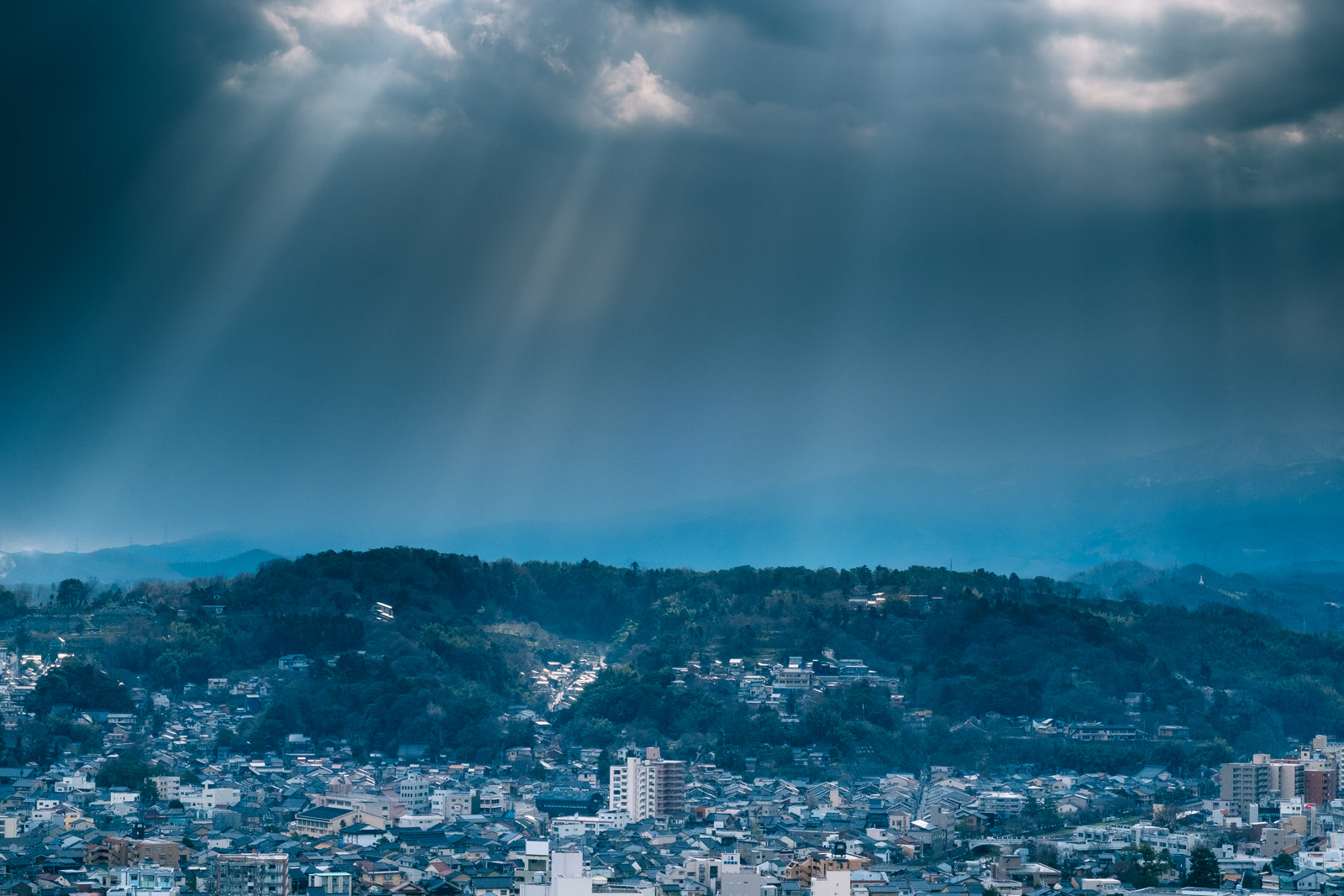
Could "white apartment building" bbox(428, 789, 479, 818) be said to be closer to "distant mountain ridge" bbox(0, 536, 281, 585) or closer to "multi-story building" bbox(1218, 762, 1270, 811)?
"multi-story building" bbox(1218, 762, 1270, 811)

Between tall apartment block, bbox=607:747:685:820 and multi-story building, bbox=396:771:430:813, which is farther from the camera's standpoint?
multi-story building, bbox=396:771:430:813

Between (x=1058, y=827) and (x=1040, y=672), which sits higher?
(x=1040, y=672)

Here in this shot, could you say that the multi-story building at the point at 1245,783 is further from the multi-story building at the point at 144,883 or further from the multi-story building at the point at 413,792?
the multi-story building at the point at 144,883

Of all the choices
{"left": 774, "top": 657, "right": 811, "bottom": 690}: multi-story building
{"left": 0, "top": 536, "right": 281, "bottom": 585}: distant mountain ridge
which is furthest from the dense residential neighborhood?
{"left": 0, "top": 536, "right": 281, "bottom": 585}: distant mountain ridge

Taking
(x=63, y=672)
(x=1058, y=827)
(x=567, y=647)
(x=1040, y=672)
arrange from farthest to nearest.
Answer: (x=567, y=647) → (x=1040, y=672) → (x=63, y=672) → (x=1058, y=827)

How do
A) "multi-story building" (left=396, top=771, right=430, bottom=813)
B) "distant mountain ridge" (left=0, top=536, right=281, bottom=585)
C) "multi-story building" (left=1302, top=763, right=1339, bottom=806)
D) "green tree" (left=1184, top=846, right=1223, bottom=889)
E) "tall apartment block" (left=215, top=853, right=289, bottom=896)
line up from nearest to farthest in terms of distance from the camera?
"tall apartment block" (left=215, top=853, right=289, bottom=896) → "green tree" (left=1184, top=846, right=1223, bottom=889) → "multi-story building" (left=396, top=771, right=430, bottom=813) → "multi-story building" (left=1302, top=763, right=1339, bottom=806) → "distant mountain ridge" (left=0, top=536, right=281, bottom=585)

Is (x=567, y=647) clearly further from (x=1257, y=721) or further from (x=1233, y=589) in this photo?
(x=1233, y=589)

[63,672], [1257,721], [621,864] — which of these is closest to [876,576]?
[1257,721]

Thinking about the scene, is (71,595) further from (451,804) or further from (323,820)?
(323,820)
